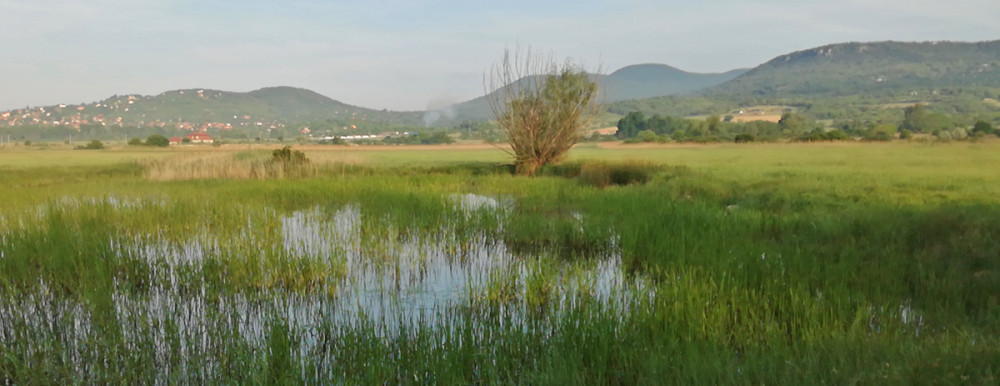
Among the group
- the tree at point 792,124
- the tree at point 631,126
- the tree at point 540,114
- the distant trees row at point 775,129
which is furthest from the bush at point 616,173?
the tree at point 631,126

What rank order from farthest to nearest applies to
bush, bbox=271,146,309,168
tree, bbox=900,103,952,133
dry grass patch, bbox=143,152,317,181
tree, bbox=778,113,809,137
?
tree, bbox=778,113,809,137 → tree, bbox=900,103,952,133 → bush, bbox=271,146,309,168 → dry grass patch, bbox=143,152,317,181

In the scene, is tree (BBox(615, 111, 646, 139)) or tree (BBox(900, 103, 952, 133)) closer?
tree (BBox(900, 103, 952, 133))

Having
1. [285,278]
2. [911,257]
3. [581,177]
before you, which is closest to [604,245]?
[911,257]

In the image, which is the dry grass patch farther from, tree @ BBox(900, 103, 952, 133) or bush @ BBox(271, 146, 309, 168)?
tree @ BBox(900, 103, 952, 133)

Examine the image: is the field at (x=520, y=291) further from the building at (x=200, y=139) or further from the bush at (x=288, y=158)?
the building at (x=200, y=139)

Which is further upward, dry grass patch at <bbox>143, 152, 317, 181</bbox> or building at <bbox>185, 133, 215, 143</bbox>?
building at <bbox>185, 133, 215, 143</bbox>

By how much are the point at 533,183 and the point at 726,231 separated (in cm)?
980

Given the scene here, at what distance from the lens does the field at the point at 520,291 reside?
4.07 meters

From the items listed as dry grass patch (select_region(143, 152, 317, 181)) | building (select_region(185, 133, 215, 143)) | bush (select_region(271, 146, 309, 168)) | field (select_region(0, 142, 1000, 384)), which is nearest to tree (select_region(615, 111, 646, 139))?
building (select_region(185, 133, 215, 143))

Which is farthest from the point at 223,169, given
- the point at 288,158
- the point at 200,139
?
the point at 200,139

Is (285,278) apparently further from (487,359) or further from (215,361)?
(487,359)

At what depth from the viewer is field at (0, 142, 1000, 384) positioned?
13.3 feet

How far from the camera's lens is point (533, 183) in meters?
18.7

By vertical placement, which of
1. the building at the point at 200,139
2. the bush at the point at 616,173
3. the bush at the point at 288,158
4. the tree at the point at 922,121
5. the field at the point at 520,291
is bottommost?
the field at the point at 520,291
